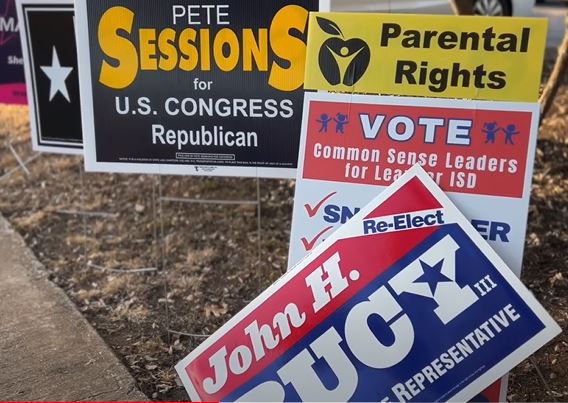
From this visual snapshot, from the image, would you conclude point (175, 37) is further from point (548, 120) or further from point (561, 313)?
point (548, 120)

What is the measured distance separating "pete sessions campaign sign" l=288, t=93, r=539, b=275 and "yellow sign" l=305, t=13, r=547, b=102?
91mm

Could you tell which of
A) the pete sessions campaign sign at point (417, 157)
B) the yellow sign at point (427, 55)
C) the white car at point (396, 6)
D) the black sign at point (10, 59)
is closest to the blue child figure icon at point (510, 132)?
the pete sessions campaign sign at point (417, 157)

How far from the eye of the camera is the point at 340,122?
8.50 feet

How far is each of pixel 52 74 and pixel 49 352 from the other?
6.28ft

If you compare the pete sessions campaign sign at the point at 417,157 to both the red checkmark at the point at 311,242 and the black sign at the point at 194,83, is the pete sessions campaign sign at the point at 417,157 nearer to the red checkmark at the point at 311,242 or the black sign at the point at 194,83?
the red checkmark at the point at 311,242

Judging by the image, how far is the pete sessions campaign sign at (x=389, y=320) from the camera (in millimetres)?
2283

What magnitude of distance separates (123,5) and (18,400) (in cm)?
186

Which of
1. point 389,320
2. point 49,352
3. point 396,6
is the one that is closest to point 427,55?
point 389,320

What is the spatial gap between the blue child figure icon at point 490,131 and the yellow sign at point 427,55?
127 mm

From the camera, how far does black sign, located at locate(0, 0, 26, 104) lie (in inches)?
197

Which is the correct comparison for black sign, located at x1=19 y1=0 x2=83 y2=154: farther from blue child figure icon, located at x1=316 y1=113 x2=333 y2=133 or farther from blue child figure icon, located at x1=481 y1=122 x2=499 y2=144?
blue child figure icon, located at x1=481 y1=122 x2=499 y2=144

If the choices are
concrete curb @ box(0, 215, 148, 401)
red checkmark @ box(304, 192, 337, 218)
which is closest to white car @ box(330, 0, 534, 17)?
concrete curb @ box(0, 215, 148, 401)

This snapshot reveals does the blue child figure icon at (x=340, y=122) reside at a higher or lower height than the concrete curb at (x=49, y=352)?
higher

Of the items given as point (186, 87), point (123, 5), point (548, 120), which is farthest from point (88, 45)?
point (548, 120)
